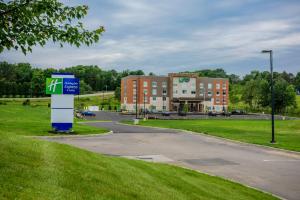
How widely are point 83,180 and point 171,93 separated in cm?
11003

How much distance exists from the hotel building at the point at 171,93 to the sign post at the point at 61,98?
81536mm

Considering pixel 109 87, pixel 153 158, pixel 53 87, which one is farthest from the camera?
pixel 109 87

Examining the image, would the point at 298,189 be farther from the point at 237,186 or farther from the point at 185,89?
the point at 185,89

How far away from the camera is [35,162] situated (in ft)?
31.4

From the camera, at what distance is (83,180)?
8.98m

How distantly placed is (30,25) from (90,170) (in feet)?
14.2

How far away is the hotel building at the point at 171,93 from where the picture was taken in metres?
116

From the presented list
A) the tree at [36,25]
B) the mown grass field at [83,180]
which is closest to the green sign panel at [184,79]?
the mown grass field at [83,180]

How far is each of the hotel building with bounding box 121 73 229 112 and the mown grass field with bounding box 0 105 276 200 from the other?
10163 cm

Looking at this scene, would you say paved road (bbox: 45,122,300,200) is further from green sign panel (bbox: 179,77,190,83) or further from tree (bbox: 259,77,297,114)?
green sign panel (bbox: 179,77,190,83)

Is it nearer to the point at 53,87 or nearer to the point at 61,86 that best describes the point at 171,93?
the point at 61,86

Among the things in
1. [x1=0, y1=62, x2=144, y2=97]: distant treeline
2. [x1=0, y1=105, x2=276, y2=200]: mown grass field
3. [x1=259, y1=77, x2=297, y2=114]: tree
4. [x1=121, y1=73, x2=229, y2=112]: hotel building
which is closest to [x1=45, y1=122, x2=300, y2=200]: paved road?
[x1=0, y1=105, x2=276, y2=200]: mown grass field

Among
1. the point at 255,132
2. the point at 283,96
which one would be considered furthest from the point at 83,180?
the point at 283,96

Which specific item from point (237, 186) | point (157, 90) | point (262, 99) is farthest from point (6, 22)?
point (262, 99)
